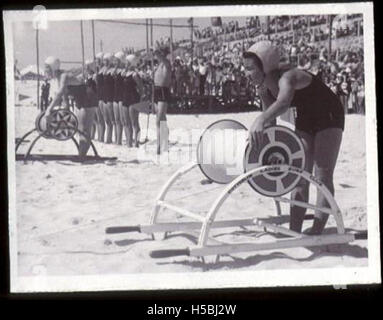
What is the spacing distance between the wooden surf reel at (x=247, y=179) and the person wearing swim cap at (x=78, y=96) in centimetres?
56

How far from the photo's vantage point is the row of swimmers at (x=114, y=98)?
3969 millimetres

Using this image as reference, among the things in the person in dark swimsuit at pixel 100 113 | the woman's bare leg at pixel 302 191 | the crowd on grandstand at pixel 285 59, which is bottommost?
the woman's bare leg at pixel 302 191

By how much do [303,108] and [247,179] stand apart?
20.8 inches

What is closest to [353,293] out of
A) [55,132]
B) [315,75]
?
[315,75]

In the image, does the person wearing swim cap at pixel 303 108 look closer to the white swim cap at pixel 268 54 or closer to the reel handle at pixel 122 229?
the white swim cap at pixel 268 54

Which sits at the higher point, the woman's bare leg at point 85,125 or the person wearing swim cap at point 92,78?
the person wearing swim cap at point 92,78

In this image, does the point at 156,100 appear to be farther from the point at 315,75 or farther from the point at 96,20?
the point at 315,75

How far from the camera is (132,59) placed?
397cm

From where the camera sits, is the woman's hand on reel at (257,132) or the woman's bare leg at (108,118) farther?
the woman's bare leg at (108,118)

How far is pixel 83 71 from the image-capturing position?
3963mm

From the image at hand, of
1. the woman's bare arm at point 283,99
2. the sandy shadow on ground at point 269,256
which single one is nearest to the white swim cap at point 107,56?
the woman's bare arm at point 283,99

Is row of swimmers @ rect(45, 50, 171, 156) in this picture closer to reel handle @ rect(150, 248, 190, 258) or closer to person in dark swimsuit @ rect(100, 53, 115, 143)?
person in dark swimsuit @ rect(100, 53, 115, 143)

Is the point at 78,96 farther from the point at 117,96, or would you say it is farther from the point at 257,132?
the point at 257,132

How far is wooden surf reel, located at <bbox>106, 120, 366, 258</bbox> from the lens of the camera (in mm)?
3852
